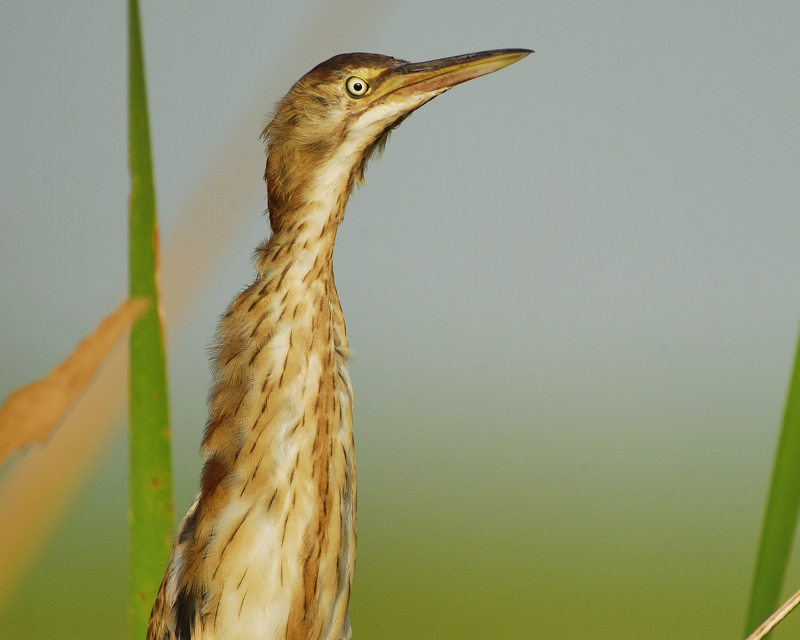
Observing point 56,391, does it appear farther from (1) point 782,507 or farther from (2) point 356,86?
(1) point 782,507

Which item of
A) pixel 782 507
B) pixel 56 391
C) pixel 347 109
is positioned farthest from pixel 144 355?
pixel 782 507

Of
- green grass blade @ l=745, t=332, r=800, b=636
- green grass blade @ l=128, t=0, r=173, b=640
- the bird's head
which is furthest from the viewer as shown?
the bird's head

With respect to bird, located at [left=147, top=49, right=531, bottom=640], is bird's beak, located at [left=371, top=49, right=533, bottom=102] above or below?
above

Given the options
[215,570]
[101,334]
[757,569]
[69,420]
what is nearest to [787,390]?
[757,569]

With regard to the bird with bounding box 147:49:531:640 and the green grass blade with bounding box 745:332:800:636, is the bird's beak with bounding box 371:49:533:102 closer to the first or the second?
the bird with bounding box 147:49:531:640

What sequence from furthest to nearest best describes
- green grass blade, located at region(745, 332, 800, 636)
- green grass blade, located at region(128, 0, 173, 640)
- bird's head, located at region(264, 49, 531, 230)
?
bird's head, located at region(264, 49, 531, 230) < green grass blade, located at region(128, 0, 173, 640) < green grass blade, located at region(745, 332, 800, 636)

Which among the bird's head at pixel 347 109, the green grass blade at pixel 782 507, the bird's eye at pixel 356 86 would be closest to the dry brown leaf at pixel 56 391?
the bird's head at pixel 347 109

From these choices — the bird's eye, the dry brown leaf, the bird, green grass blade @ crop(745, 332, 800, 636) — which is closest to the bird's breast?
the bird
